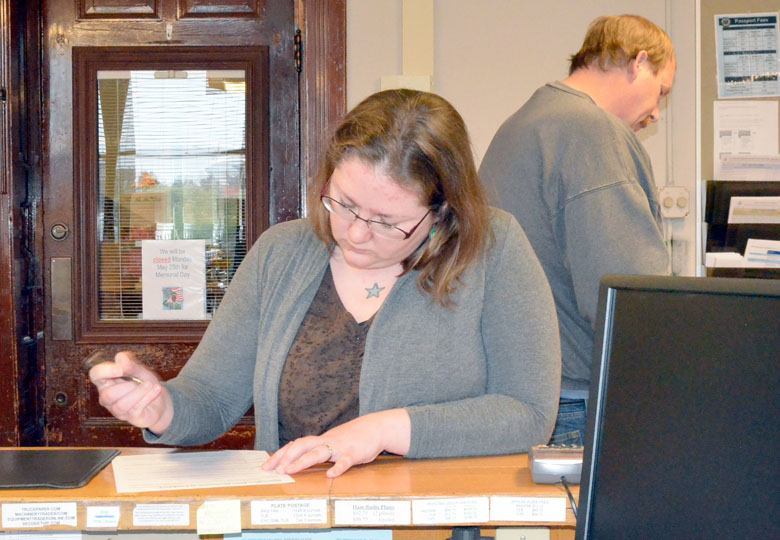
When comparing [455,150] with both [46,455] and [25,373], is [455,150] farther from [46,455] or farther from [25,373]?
[25,373]

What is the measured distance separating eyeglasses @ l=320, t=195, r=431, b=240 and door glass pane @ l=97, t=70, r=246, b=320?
1.74 meters

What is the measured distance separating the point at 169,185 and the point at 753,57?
7.06ft

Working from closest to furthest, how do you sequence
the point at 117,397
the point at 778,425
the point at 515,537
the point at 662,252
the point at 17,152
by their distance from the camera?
the point at 778,425, the point at 515,537, the point at 117,397, the point at 662,252, the point at 17,152

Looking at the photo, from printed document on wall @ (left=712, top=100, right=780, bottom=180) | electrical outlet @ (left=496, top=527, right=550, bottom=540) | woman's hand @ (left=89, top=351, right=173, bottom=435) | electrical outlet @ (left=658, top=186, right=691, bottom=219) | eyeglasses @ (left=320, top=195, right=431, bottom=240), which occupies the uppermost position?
printed document on wall @ (left=712, top=100, right=780, bottom=180)

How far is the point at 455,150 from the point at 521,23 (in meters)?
1.83

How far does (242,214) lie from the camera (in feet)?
10.3

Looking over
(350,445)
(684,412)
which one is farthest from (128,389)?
(684,412)

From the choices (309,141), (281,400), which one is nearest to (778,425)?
(281,400)

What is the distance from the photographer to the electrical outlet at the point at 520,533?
1183mm

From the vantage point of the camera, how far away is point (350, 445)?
4.10 ft

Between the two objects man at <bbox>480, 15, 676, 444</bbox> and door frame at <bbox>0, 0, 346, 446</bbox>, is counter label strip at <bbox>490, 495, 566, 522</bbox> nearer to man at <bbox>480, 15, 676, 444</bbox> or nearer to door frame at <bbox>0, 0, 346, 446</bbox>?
man at <bbox>480, 15, 676, 444</bbox>

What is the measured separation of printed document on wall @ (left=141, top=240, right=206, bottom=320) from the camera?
3.14m

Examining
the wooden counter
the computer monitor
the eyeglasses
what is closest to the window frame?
the eyeglasses

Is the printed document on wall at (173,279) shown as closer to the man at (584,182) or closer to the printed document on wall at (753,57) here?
the man at (584,182)
